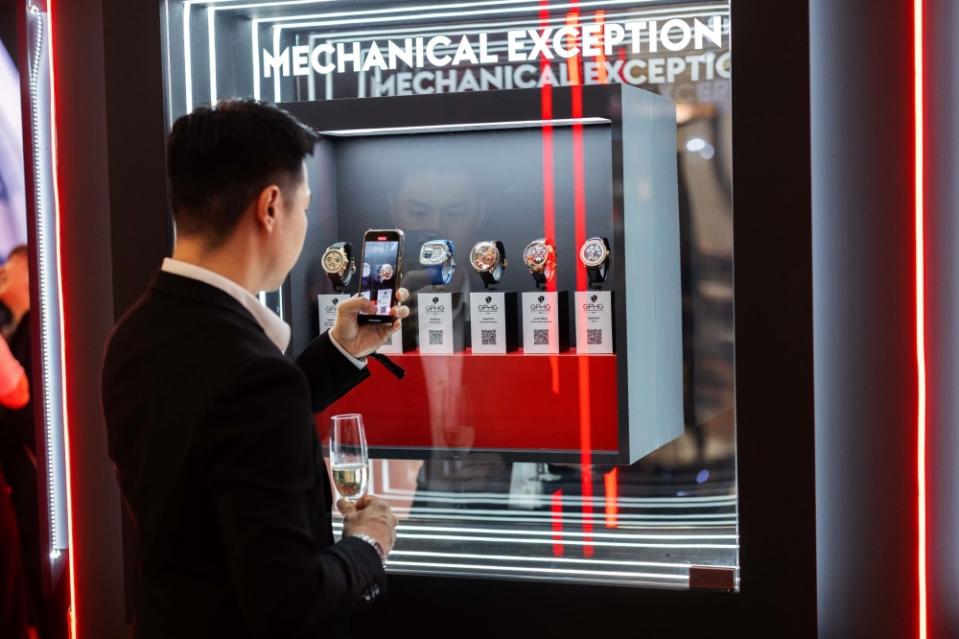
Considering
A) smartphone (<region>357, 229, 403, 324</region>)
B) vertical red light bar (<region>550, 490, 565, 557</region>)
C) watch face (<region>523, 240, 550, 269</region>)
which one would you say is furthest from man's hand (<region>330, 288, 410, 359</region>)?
vertical red light bar (<region>550, 490, 565, 557</region>)

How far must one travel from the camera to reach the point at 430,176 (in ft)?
9.75

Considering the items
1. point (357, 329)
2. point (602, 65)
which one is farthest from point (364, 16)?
point (357, 329)

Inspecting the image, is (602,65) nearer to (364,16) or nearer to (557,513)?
(364,16)

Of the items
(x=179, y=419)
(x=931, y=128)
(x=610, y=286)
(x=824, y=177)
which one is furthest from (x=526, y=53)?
(x=179, y=419)

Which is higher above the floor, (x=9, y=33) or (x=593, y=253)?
(x=9, y=33)

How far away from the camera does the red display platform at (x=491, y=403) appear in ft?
8.79

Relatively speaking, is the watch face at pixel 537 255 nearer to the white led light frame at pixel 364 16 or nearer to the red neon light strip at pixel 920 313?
the white led light frame at pixel 364 16

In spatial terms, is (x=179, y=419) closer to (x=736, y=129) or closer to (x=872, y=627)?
(x=736, y=129)

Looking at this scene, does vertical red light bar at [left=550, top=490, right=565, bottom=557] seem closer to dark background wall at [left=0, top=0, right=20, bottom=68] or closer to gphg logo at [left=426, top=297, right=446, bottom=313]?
gphg logo at [left=426, top=297, right=446, bottom=313]

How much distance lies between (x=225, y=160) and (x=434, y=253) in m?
1.29

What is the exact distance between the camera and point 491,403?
110 inches

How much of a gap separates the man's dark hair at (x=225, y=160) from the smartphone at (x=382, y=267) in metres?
0.85

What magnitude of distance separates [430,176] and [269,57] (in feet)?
1.93

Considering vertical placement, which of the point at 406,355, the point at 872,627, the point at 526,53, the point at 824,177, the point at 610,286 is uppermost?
the point at 526,53
